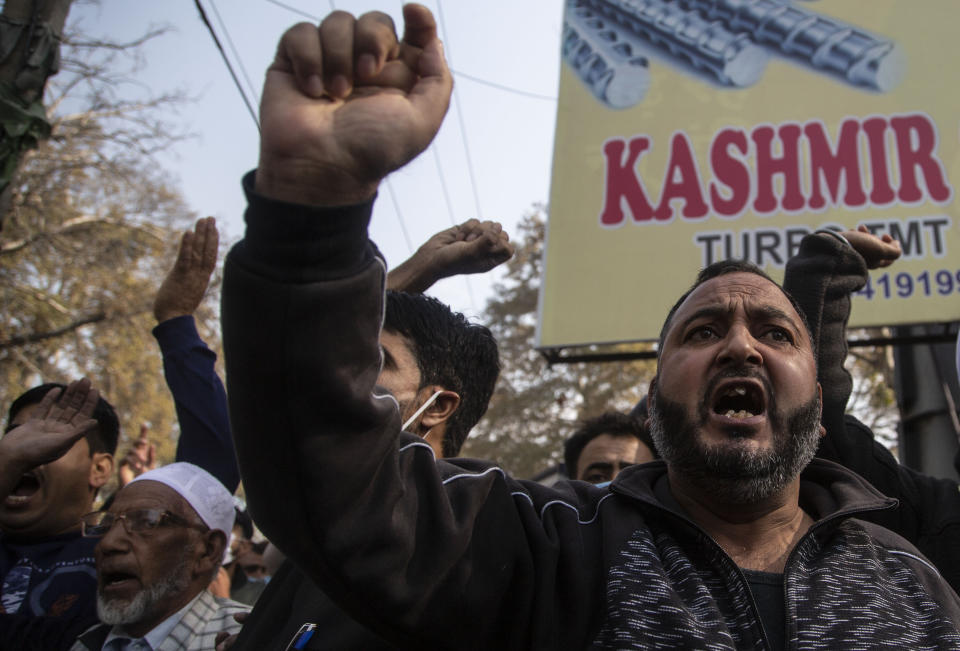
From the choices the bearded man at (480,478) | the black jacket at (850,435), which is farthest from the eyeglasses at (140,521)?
the black jacket at (850,435)

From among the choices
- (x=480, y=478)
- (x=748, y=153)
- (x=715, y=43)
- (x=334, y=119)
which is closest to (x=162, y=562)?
(x=480, y=478)

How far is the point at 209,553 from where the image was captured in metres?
2.55

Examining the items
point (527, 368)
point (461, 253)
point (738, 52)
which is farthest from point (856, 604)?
point (527, 368)

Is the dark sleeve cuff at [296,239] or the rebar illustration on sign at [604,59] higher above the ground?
the rebar illustration on sign at [604,59]

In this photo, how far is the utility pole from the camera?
3348mm

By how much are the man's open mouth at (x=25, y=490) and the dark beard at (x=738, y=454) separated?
6.68ft

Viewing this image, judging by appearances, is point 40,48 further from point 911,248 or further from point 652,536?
point 911,248

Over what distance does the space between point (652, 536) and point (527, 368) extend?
18894mm

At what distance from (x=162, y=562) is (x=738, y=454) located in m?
1.70

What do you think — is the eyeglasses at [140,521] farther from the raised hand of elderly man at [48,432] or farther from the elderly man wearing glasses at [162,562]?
the raised hand of elderly man at [48,432]

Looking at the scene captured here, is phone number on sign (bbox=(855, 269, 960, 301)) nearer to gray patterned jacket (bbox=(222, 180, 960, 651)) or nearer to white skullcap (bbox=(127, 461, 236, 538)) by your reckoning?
gray patterned jacket (bbox=(222, 180, 960, 651))

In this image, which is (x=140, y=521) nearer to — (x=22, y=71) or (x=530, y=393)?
(x=22, y=71)

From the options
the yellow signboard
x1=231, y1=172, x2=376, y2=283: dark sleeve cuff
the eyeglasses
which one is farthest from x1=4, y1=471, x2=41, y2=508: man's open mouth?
the yellow signboard

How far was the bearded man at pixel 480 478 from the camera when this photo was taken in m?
1.04
